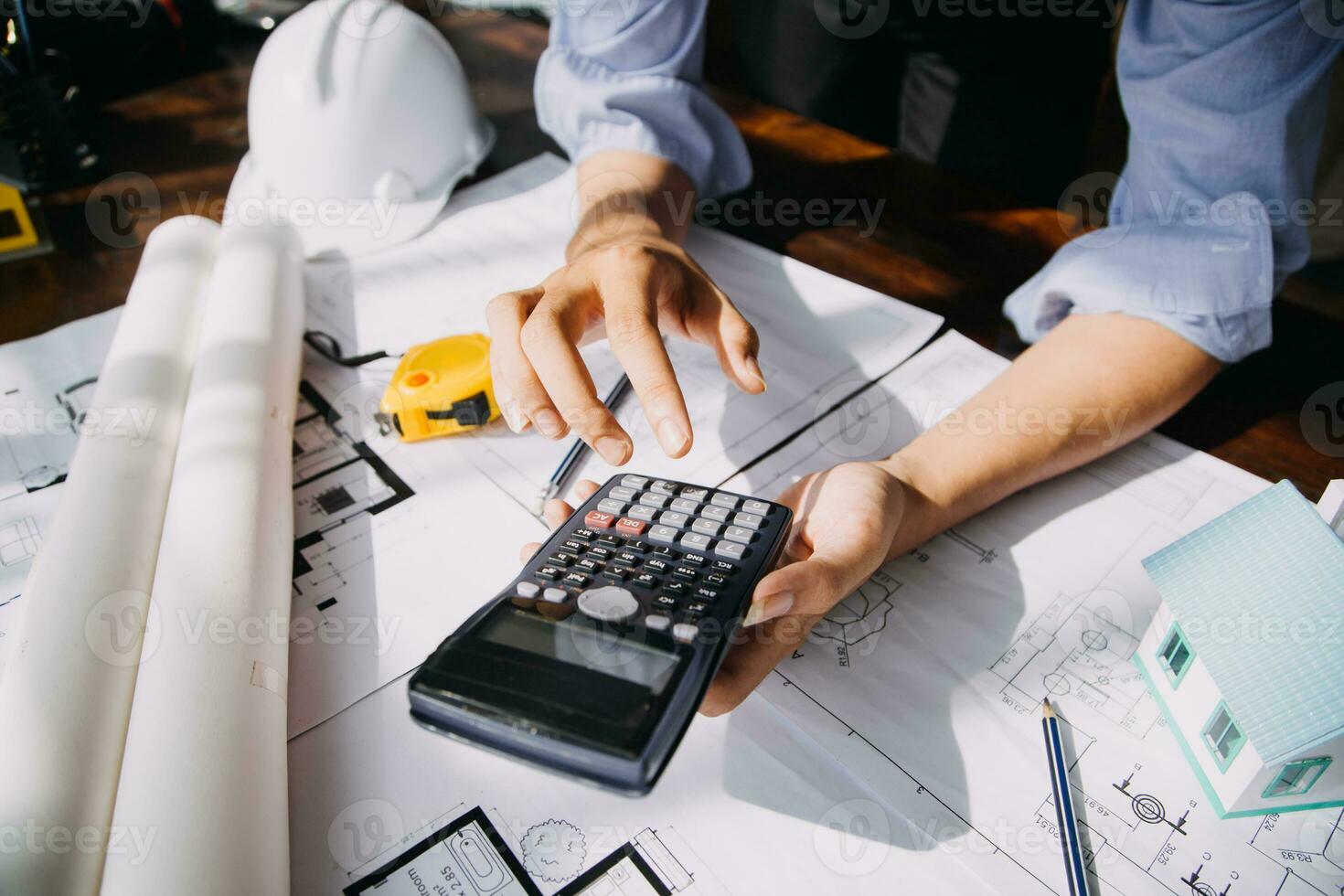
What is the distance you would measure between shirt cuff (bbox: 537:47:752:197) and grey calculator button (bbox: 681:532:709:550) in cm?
38

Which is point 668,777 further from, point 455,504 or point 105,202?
point 105,202

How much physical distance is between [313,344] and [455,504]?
0.64ft

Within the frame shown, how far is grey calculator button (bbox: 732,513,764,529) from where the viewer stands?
1.27ft

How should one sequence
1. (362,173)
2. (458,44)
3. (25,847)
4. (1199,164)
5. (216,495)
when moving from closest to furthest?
(25,847), (216,495), (1199,164), (362,173), (458,44)

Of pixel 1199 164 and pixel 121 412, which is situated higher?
pixel 1199 164

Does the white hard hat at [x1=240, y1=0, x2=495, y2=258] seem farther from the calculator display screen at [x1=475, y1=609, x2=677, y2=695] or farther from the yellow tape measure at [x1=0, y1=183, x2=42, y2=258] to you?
the calculator display screen at [x1=475, y1=609, x2=677, y2=695]

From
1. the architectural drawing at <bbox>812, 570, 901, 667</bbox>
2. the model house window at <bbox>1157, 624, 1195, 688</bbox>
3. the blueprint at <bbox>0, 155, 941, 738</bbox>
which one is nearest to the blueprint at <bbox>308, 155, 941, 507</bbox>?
the blueprint at <bbox>0, 155, 941, 738</bbox>

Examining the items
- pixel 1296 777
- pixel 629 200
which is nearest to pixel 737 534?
pixel 1296 777

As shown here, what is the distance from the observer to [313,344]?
58 cm

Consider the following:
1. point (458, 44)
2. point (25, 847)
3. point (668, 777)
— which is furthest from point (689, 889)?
point (458, 44)

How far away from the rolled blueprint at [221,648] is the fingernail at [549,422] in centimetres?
13

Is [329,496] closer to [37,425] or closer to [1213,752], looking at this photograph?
[37,425]

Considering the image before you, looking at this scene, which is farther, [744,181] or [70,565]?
[744,181]

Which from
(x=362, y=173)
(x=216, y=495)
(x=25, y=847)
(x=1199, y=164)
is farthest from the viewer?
(x=362, y=173)
